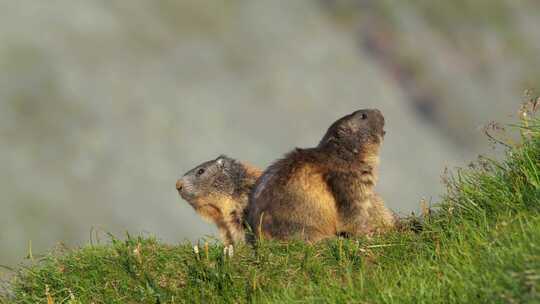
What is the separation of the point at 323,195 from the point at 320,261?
175cm

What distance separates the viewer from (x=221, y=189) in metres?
15.0

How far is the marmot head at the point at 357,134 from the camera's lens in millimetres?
12398

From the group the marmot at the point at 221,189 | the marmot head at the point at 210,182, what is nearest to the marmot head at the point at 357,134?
the marmot at the point at 221,189

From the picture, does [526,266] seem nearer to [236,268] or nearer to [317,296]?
[317,296]

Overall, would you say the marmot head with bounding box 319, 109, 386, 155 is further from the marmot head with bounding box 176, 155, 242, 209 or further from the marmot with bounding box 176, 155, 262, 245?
the marmot head with bounding box 176, 155, 242, 209

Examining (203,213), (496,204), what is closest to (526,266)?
(496,204)

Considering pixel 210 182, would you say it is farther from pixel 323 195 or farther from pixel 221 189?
pixel 323 195

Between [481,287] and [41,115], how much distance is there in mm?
178800

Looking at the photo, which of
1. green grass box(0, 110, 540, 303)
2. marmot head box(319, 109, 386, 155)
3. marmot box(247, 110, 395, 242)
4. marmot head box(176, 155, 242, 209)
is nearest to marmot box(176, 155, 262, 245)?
marmot head box(176, 155, 242, 209)

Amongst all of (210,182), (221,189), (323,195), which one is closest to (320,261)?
(323,195)

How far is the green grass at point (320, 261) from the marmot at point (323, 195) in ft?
2.82

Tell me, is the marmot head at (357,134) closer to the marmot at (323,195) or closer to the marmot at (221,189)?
the marmot at (323,195)

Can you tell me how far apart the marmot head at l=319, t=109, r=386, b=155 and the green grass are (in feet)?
5.88

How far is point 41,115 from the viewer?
181500 mm
